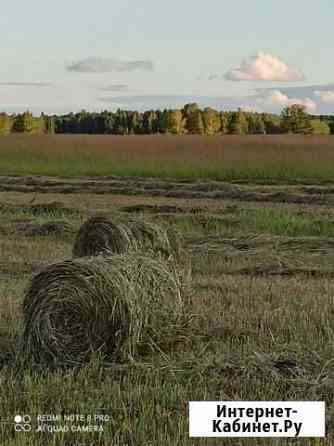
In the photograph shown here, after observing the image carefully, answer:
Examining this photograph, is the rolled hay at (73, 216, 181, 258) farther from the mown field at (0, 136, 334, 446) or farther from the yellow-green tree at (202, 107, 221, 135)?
the yellow-green tree at (202, 107, 221, 135)

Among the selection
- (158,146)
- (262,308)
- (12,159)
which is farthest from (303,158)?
(262,308)

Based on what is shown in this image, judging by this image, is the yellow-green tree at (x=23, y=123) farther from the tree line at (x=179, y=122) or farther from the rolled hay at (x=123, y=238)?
the rolled hay at (x=123, y=238)

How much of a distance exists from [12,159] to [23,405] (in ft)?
102

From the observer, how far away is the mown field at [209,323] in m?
5.52

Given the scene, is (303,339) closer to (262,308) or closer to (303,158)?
(262,308)

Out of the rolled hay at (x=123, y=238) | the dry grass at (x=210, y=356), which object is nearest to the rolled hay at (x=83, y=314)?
the dry grass at (x=210, y=356)

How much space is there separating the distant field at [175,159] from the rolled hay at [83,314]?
70.4 ft

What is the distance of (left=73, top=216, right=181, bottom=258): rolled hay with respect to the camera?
9.92m

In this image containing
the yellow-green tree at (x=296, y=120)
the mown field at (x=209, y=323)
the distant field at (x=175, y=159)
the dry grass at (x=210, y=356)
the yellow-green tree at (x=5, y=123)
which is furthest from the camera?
the yellow-green tree at (x=5, y=123)

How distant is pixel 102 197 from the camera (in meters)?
22.4

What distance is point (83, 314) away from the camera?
21.8 feet

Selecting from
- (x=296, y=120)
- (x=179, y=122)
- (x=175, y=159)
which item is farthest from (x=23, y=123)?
(x=175, y=159)

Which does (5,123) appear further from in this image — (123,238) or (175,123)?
(123,238)

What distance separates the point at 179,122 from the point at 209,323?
226ft
